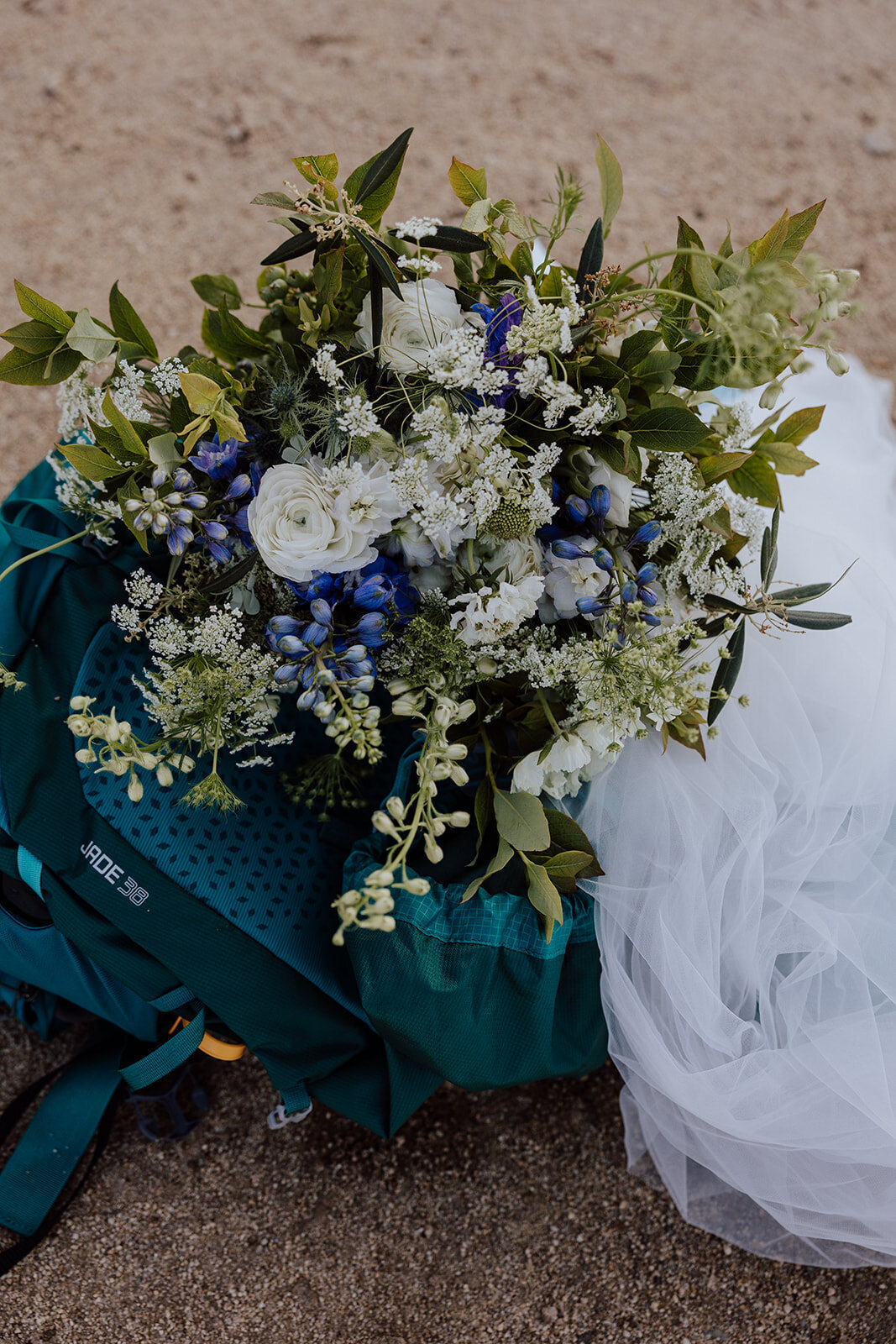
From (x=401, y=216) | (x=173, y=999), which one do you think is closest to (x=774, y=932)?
(x=173, y=999)

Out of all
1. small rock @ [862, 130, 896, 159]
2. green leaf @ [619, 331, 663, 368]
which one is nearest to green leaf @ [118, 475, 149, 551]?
green leaf @ [619, 331, 663, 368]

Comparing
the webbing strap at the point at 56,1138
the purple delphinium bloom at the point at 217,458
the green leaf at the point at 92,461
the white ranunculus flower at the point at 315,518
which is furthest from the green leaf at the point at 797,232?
the webbing strap at the point at 56,1138

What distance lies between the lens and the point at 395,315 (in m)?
0.89

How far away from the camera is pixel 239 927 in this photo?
1.09m

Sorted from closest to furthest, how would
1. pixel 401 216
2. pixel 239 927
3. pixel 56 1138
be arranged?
pixel 239 927 < pixel 56 1138 < pixel 401 216

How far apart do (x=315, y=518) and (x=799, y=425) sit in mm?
504

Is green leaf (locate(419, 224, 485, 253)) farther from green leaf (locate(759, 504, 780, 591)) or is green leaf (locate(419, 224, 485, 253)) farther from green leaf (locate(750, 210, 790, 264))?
green leaf (locate(759, 504, 780, 591))

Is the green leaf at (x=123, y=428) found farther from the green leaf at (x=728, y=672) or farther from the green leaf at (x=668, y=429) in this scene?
the green leaf at (x=728, y=672)

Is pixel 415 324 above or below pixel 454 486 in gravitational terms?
above

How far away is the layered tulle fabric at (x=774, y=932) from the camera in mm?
1027

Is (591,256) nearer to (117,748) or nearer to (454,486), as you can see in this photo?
(454,486)

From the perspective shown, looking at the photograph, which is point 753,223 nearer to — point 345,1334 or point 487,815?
point 487,815

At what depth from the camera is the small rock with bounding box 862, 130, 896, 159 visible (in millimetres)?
2148

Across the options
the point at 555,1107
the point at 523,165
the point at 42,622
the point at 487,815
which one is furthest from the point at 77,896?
the point at 523,165
